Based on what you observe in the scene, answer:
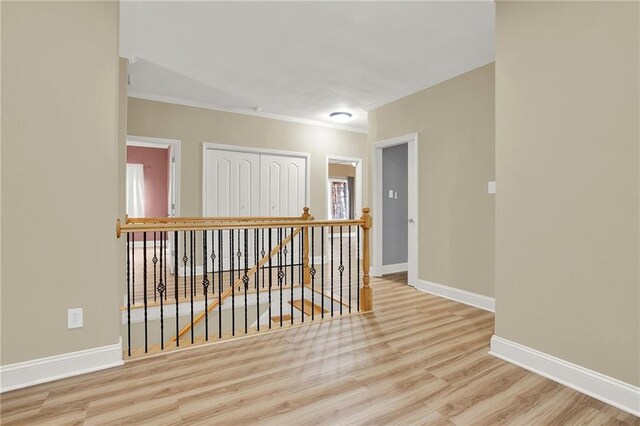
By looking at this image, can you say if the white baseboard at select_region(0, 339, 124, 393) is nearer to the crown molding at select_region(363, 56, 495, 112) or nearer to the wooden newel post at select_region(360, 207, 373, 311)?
the wooden newel post at select_region(360, 207, 373, 311)

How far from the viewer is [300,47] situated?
315 cm

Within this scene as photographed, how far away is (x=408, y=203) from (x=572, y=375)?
2.72 m

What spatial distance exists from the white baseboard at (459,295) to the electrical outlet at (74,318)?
3325 mm

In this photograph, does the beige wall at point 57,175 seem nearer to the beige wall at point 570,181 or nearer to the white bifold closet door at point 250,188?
the beige wall at point 570,181

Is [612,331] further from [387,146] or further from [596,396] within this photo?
[387,146]

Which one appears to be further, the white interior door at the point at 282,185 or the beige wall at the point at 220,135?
the white interior door at the point at 282,185

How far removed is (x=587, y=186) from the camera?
1858 mm

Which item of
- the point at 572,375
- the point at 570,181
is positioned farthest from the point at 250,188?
the point at 572,375

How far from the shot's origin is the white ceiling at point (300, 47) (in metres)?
2.59

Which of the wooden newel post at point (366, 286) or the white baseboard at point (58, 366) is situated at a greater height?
the wooden newel post at point (366, 286)

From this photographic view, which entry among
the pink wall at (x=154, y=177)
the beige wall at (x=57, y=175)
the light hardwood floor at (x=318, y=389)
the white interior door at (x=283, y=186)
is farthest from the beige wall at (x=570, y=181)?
the pink wall at (x=154, y=177)

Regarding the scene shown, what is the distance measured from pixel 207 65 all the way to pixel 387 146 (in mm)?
2534

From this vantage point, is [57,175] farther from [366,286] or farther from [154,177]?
[154,177]

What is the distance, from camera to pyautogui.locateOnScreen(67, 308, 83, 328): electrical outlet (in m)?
1.99
